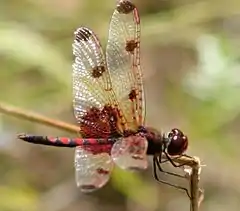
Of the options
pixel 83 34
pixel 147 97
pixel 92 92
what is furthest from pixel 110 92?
pixel 147 97

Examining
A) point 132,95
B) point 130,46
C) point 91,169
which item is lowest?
point 91,169

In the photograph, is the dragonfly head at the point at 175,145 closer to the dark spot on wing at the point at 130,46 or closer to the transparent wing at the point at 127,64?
the transparent wing at the point at 127,64

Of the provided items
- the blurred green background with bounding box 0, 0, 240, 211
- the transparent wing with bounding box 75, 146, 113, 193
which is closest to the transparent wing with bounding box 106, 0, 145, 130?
the transparent wing with bounding box 75, 146, 113, 193

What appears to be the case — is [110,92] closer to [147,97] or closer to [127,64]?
[127,64]

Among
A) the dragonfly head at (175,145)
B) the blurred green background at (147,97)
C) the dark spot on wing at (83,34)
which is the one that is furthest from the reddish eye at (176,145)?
the blurred green background at (147,97)

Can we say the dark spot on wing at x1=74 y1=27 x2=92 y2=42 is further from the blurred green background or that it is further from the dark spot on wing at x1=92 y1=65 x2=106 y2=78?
the blurred green background

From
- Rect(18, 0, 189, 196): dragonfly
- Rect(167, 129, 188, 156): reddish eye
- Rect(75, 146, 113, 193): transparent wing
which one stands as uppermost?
Rect(18, 0, 189, 196): dragonfly
